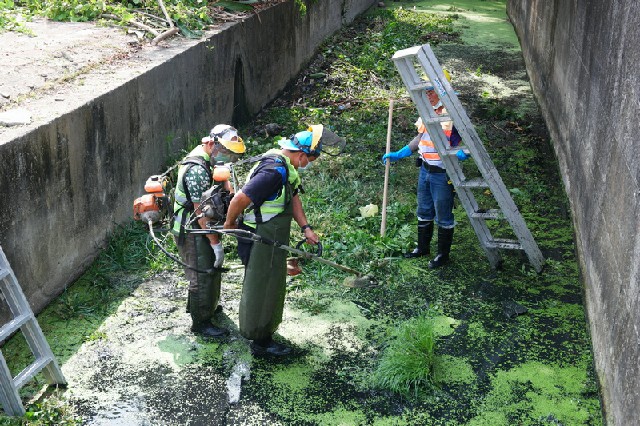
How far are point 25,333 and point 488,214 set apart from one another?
13.6 ft

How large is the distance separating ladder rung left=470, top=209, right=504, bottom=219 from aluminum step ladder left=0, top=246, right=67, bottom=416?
155 inches

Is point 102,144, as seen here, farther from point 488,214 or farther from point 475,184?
point 488,214

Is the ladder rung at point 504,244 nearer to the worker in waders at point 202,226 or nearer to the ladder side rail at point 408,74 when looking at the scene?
the ladder side rail at point 408,74

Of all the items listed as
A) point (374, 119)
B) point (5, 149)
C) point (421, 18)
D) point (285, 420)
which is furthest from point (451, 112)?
point (421, 18)

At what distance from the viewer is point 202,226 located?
5.83m

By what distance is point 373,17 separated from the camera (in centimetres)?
Result: 2078

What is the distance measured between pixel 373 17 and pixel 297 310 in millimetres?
15553

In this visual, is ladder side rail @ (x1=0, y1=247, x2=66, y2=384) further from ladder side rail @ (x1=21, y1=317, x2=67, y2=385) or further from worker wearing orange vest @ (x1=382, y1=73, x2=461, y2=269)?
worker wearing orange vest @ (x1=382, y1=73, x2=461, y2=269)

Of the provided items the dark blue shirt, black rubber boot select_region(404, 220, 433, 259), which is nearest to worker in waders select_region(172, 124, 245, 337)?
the dark blue shirt

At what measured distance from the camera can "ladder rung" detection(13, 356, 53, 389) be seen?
4965 millimetres

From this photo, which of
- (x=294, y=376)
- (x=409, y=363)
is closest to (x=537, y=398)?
(x=409, y=363)

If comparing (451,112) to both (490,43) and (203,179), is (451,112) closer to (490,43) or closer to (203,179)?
(203,179)

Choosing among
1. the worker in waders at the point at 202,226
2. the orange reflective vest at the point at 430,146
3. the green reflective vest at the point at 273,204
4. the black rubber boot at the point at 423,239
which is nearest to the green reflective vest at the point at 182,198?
the worker in waders at the point at 202,226

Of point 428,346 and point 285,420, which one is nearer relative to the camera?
point 285,420
